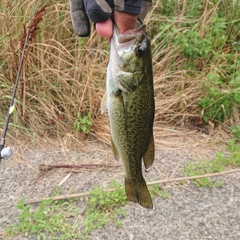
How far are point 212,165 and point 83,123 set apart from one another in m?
1.38

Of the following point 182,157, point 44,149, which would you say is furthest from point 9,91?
point 182,157

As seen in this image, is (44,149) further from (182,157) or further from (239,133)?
(239,133)

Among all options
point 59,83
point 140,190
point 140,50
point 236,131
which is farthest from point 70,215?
Result: point 236,131

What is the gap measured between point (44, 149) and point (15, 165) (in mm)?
354

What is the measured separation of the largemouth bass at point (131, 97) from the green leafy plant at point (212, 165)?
1.52 metres

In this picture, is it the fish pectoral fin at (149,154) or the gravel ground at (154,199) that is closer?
the fish pectoral fin at (149,154)

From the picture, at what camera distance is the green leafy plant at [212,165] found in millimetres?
3426

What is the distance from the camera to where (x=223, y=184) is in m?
3.46

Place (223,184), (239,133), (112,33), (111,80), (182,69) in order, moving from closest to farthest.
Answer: (112,33) → (111,80) → (223,184) → (239,133) → (182,69)

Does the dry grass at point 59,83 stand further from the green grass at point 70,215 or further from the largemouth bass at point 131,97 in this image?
the largemouth bass at point 131,97

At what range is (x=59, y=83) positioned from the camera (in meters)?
4.10

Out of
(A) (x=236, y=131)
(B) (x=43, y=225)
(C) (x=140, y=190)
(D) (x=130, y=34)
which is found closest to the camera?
(D) (x=130, y=34)

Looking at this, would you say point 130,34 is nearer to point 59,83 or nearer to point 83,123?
point 83,123

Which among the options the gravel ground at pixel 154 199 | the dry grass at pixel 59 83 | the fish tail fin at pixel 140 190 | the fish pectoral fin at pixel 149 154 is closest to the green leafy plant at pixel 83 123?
the dry grass at pixel 59 83
